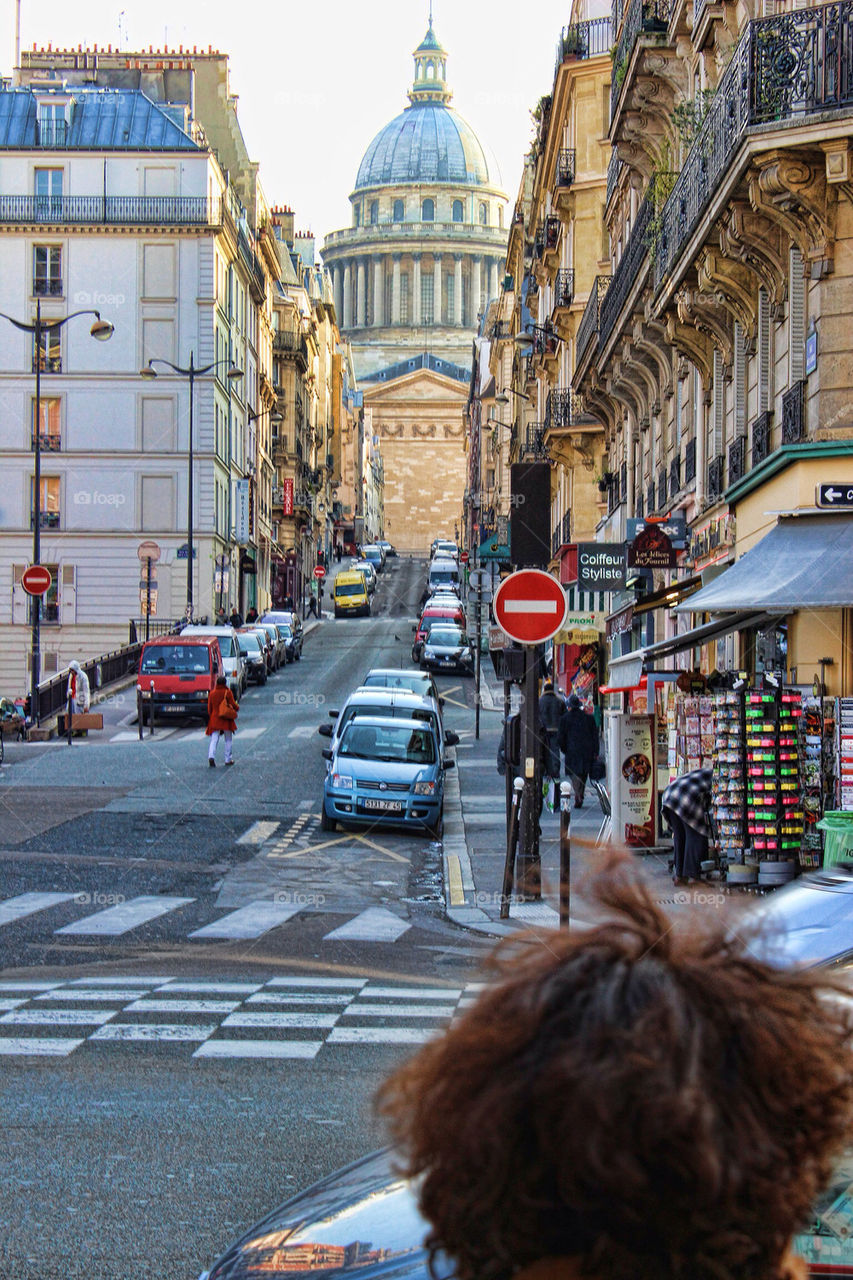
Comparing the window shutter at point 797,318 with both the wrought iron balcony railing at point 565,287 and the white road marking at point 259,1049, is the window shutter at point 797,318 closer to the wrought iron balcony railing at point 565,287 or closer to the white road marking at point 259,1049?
the white road marking at point 259,1049

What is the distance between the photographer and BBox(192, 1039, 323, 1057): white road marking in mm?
8398

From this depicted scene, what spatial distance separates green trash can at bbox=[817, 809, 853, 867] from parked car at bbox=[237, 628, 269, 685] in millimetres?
34386

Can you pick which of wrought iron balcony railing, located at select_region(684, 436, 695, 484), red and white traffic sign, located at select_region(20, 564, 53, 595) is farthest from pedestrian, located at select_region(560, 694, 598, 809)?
red and white traffic sign, located at select_region(20, 564, 53, 595)

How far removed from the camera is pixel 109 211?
61688mm

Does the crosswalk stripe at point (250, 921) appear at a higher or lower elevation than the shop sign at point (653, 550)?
lower

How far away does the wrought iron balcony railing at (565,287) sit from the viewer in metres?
44.8

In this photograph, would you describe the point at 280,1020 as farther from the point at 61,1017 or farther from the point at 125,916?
the point at 125,916

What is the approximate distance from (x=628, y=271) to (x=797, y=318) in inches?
479

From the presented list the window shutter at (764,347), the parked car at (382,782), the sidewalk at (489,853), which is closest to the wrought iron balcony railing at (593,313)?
the sidewalk at (489,853)

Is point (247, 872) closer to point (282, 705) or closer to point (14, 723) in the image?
point (14, 723)

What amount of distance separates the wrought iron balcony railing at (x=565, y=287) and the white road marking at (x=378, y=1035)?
A: 122 feet

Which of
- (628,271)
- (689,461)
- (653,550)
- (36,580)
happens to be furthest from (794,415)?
(36,580)

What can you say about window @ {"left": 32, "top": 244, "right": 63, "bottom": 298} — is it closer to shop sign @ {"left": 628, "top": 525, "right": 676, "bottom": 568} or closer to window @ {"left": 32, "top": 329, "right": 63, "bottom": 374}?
window @ {"left": 32, "top": 329, "right": 63, "bottom": 374}

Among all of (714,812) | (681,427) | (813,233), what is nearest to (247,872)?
(714,812)
